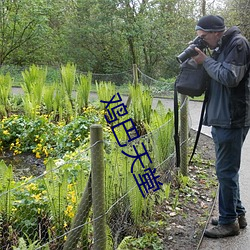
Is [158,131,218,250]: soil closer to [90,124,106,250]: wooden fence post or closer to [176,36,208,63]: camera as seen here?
[90,124,106,250]: wooden fence post

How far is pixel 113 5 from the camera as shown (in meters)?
15.5

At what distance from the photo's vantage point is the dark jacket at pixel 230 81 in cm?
286

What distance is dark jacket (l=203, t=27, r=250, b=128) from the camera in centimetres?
286

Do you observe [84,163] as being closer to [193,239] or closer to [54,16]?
[193,239]

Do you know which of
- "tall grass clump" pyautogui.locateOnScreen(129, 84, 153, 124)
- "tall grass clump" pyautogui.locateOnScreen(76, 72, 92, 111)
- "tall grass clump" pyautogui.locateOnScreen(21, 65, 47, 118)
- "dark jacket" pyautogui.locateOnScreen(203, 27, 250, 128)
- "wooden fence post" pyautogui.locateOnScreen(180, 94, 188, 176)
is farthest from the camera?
"tall grass clump" pyautogui.locateOnScreen(76, 72, 92, 111)

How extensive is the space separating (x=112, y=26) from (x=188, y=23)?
3.73 meters

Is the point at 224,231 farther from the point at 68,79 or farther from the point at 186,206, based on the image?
the point at 68,79

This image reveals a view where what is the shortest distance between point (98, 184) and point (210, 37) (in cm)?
155

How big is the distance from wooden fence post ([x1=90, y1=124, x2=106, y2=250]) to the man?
1121 mm

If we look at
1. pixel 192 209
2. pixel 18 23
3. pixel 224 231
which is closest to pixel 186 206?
pixel 192 209

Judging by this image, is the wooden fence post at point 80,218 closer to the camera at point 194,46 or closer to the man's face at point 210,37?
the camera at point 194,46

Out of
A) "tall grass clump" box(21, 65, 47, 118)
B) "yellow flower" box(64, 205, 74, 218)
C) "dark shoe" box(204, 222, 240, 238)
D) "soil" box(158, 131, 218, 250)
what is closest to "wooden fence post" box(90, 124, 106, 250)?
"yellow flower" box(64, 205, 74, 218)

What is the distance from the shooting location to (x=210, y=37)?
10.1 feet

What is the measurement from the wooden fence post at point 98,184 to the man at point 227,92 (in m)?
1.12
